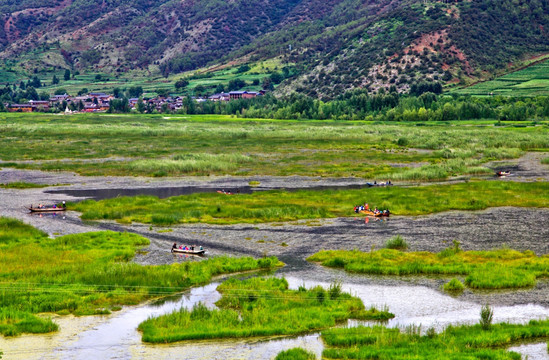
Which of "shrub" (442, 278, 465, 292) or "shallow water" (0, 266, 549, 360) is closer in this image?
"shallow water" (0, 266, 549, 360)

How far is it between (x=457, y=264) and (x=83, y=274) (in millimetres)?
21822

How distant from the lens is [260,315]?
96.5 feet

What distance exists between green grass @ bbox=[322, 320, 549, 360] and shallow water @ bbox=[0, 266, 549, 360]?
792 mm

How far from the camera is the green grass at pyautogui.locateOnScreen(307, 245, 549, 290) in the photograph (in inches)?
1368

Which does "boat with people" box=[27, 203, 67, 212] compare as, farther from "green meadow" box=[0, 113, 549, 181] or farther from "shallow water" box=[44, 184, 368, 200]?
"green meadow" box=[0, 113, 549, 181]

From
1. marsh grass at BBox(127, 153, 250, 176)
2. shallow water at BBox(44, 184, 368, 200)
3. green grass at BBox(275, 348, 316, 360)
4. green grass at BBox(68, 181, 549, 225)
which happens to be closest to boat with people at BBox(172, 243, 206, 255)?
green grass at BBox(68, 181, 549, 225)

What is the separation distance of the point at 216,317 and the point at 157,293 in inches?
224

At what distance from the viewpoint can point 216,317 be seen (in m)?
29.0

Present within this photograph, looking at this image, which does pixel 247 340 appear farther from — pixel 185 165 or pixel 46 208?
pixel 185 165

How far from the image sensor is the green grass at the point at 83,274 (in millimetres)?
30797

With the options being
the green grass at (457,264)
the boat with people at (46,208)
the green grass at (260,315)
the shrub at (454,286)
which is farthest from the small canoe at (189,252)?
the boat with people at (46,208)

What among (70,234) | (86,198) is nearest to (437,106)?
(86,198)

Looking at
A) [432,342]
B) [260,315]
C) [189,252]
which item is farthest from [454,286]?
[189,252]

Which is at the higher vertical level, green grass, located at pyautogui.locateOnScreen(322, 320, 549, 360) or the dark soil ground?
the dark soil ground
